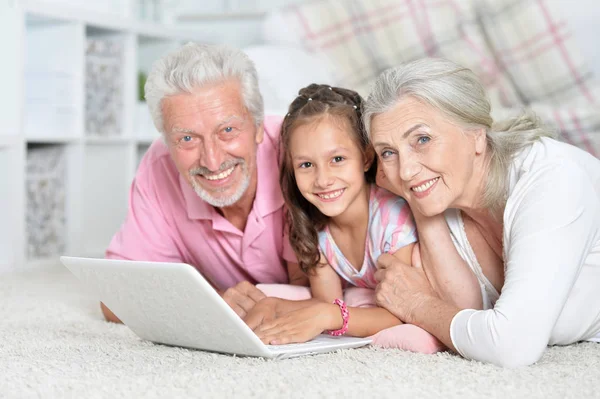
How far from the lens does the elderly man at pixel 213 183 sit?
1887 mm

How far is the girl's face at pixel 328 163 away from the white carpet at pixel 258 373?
1.18 feet

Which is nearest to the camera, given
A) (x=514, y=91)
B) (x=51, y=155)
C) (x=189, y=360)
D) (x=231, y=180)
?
(x=189, y=360)

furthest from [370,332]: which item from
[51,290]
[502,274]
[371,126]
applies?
[51,290]

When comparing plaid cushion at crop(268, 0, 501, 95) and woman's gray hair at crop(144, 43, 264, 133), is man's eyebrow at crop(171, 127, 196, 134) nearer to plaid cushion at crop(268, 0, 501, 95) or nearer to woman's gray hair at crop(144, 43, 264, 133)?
woman's gray hair at crop(144, 43, 264, 133)

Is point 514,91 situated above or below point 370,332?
above

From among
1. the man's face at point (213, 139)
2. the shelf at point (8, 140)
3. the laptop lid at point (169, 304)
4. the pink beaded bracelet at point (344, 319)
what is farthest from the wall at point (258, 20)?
the laptop lid at point (169, 304)

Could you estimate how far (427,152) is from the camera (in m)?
1.60

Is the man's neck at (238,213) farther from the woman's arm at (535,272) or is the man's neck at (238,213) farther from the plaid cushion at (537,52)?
the plaid cushion at (537,52)

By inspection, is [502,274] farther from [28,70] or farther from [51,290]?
[28,70]

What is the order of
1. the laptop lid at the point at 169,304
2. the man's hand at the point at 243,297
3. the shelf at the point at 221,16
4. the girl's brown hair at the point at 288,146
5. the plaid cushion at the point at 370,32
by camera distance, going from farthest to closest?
the shelf at the point at 221,16 → the plaid cushion at the point at 370,32 → the man's hand at the point at 243,297 → the girl's brown hair at the point at 288,146 → the laptop lid at the point at 169,304

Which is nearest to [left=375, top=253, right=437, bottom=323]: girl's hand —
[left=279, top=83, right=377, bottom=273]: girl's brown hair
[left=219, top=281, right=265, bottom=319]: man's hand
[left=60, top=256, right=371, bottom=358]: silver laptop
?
[left=60, top=256, right=371, bottom=358]: silver laptop

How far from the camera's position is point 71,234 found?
326 cm

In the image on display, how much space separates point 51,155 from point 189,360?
6.36 ft

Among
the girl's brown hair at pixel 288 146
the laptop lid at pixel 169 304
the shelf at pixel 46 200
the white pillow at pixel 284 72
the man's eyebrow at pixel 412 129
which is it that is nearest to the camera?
the laptop lid at pixel 169 304
